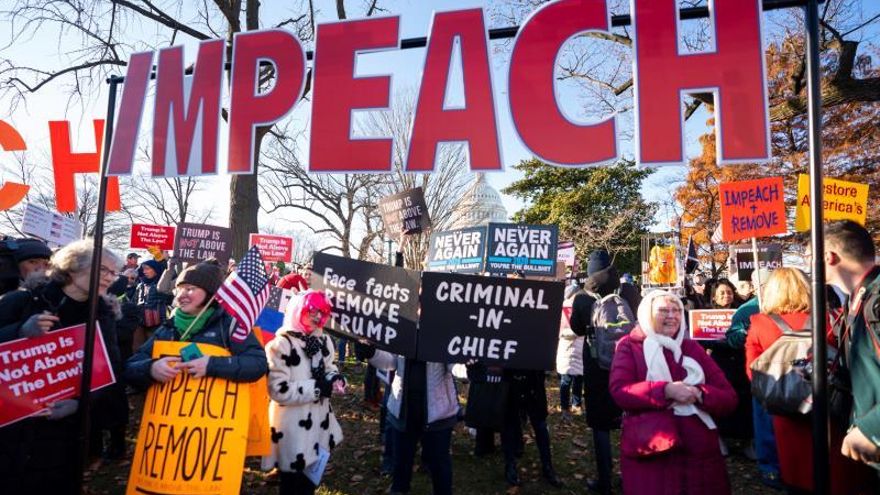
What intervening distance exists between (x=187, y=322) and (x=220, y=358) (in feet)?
1.28

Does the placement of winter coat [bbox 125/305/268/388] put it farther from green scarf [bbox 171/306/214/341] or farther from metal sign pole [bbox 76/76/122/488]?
metal sign pole [bbox 76/76/122/488]

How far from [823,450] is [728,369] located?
177 inches

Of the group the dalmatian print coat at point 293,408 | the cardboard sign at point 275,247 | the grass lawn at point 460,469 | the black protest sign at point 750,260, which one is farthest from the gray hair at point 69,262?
the black protest sign at point 750,260

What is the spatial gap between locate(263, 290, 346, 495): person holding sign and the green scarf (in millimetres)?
618

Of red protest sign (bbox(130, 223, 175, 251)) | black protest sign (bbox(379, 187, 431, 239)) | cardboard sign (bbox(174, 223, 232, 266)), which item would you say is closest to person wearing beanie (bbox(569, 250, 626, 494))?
black protest sign (bbox(379, 187, 431, 239))

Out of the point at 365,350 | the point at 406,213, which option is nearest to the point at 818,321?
the point at 365,350

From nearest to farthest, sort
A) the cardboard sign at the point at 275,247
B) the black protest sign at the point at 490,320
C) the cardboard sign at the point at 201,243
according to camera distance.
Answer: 1. the black protest sign at the point at 490,320
2. the cardboard sign at the point at 201,243
3. the cardboard sign at the point at 275,247

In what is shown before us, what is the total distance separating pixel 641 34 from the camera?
290 centimetres

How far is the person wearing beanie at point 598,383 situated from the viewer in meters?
4.73

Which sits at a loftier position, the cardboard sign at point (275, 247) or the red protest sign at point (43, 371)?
the cardboard sign at point (275, 247)

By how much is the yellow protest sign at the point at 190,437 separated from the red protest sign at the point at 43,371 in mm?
413

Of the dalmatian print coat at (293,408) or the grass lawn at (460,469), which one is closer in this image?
the dalmatian print coat at (293,408)

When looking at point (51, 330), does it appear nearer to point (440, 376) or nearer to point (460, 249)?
point (440, 376)

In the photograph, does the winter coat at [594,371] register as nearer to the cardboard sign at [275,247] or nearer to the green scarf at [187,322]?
the green scarf at [187,322]
